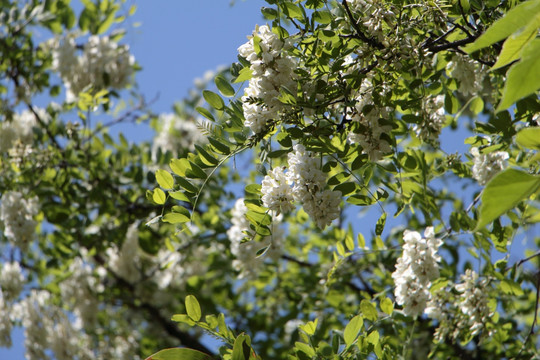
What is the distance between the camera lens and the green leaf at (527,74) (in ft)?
1.55

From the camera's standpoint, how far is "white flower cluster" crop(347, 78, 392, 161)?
1.09 m

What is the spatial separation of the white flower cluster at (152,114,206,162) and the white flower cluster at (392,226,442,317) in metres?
2.04

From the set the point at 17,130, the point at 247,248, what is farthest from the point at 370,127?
the point at 17,130

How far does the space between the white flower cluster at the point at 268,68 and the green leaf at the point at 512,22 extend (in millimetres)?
477

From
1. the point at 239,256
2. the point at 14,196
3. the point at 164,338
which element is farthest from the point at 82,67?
the point at 164,338

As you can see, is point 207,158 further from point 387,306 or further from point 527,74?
point 527,74

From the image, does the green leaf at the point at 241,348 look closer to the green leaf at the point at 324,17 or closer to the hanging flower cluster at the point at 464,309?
the green leaf at the point at 324,17

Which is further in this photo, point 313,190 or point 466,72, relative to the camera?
point 466,72

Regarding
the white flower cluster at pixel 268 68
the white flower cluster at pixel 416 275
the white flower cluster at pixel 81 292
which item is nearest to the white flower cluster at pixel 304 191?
the white flower cluster at pixel 268 68

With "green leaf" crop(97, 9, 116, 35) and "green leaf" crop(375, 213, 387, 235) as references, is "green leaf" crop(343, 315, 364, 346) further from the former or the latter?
"green leaf" crop(97, 9, 116, 35)

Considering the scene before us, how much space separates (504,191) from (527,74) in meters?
0.09

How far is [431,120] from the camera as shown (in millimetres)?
1341

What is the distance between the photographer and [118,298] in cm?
309

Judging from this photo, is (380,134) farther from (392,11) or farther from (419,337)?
(419,337)
